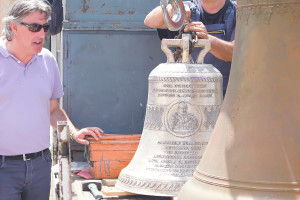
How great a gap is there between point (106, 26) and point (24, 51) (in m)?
1.25

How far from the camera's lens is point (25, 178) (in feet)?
10.8

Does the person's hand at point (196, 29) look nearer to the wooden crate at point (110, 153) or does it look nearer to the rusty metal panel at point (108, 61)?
the wooden crate at point (110, 153)

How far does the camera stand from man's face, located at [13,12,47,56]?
3.35 m

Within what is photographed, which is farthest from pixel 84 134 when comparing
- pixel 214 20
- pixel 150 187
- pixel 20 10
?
pixel 214 20

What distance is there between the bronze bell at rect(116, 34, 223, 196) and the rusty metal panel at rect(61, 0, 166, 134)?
1336mm

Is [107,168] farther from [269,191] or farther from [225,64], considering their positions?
[269,191]

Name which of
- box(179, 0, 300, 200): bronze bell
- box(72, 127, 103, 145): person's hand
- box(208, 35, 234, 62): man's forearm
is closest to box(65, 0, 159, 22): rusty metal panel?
box(208, 35, 234, 62): man's forearm

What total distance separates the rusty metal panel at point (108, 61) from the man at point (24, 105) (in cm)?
102

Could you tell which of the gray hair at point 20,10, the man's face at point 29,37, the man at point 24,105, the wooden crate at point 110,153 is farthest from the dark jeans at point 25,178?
the gray hair at point 20,10

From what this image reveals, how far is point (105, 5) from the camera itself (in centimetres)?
454

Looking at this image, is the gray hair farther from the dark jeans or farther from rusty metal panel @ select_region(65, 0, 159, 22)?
rusty metal panel @ select_region(65, 0, 159, 22)

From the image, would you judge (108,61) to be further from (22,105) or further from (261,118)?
(261,118)

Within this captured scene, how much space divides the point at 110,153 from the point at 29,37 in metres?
0.95

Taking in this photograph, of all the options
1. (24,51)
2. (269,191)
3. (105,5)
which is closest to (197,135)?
(24,51)
